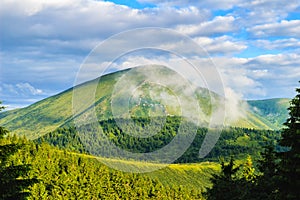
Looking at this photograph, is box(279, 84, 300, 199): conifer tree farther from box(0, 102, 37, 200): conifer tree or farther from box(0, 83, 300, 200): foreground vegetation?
box(0, 102, 37, 200): conifer tree

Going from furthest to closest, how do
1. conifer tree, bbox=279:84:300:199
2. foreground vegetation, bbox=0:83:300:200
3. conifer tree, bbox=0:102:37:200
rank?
conifer tree, bbox=279:84:300:199 < foreground vegetation, bbox=0:83:300:200 < conifer tree, bbox=0:102:37:200

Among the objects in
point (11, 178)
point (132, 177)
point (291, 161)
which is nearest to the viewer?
point (11, 178)

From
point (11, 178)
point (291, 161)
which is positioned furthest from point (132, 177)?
point (11, 178)

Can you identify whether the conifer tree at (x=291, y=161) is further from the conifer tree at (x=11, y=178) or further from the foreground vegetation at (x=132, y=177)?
the conifer tree at (x=11, y=178)

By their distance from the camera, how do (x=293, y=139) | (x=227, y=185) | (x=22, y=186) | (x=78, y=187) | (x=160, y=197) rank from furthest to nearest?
(x=160, y=197) → (x=78, y=187) → (x=227, y=185) → (x=293, y=139) → (x=22, y=186)

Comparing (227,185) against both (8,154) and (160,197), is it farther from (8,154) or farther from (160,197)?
(160,197)

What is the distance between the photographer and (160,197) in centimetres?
18875

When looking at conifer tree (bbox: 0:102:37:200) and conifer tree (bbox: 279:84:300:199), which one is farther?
conifer tree (bbox: 279:84:300:199)

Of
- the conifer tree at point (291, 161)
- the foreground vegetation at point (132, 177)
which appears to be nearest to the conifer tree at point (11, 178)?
the foreground vegetation at point (132, 177)

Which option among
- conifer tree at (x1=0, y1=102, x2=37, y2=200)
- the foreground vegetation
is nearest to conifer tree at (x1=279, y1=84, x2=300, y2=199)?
the foreground vegetation

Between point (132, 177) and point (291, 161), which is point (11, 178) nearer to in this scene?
point (291, 161)

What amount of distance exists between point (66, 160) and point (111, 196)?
21655mm

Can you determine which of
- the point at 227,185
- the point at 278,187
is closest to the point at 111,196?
the point at 227,185

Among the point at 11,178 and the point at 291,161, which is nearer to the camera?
the point at 11,178
